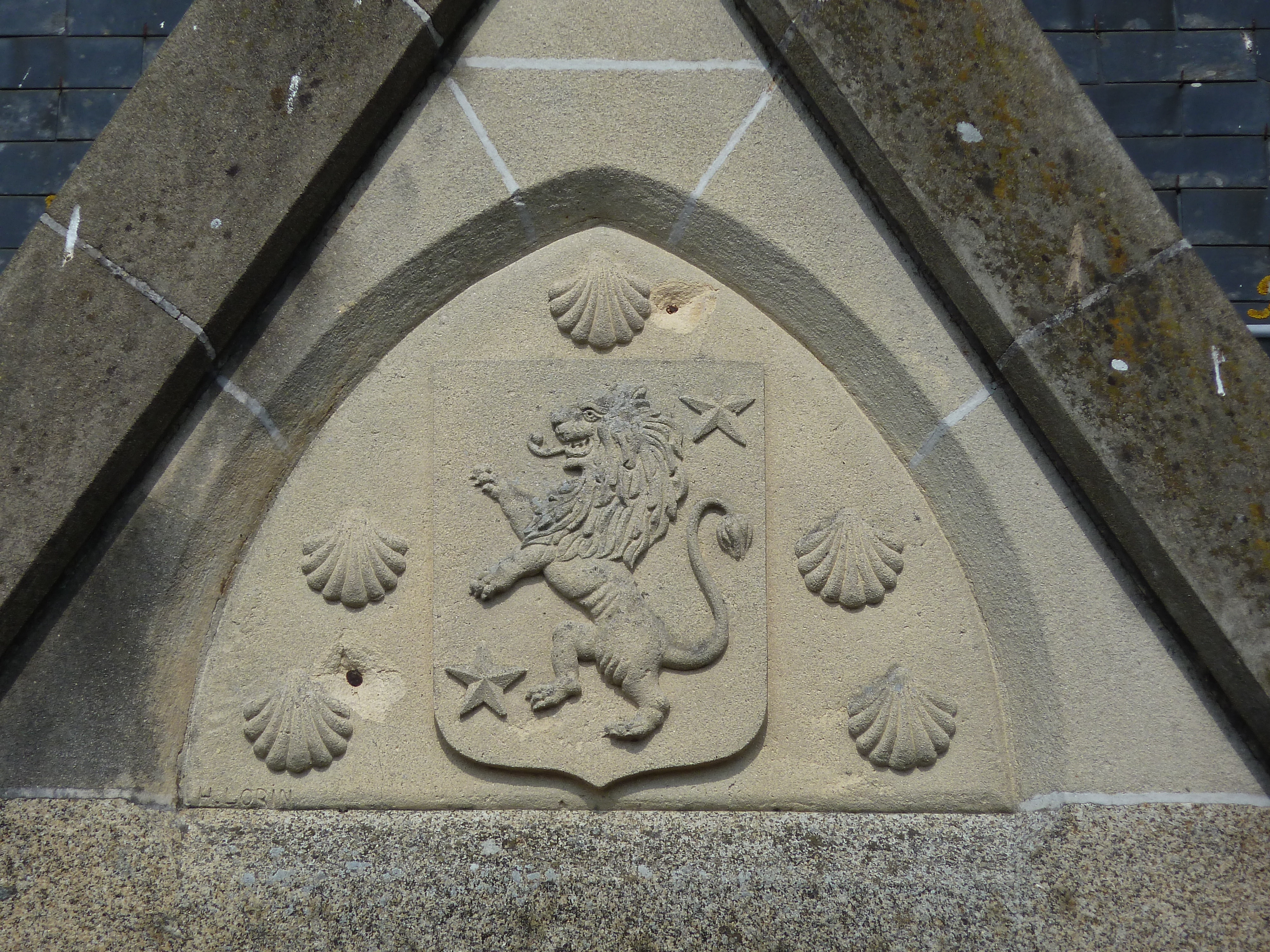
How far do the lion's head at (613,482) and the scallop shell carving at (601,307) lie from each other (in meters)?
0.15

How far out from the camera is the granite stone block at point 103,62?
145 inches

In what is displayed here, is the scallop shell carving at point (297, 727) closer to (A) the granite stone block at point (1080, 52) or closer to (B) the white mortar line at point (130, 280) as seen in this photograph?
(B) the white mortar line at point (130, 280)

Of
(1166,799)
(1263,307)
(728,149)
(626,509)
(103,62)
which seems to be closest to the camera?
(1166,799)

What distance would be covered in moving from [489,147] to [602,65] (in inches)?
13.6

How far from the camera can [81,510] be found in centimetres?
255

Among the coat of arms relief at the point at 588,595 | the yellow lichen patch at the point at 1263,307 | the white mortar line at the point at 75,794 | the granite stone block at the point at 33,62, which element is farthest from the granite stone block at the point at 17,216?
the yellow lichen patch at the point at 1263,307

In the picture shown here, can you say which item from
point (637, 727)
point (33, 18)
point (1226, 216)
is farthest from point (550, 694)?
point (33, 18)

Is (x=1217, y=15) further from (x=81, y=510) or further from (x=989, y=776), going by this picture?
(x=81, y=510)

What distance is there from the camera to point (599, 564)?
2.66m

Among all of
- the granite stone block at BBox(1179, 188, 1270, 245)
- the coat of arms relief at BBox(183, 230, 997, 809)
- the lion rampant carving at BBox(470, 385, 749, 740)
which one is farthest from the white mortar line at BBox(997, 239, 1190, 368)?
the granite stone block at BBox(1179, 188, 1270, 245)

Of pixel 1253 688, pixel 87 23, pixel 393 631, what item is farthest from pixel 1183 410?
pixel 87 23

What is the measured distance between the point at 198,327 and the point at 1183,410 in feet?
7.27

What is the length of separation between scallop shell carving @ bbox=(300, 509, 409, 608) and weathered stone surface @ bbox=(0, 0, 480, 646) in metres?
0.47

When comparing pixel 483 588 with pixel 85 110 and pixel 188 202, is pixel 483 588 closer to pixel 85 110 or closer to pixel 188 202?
pixel 188 202
